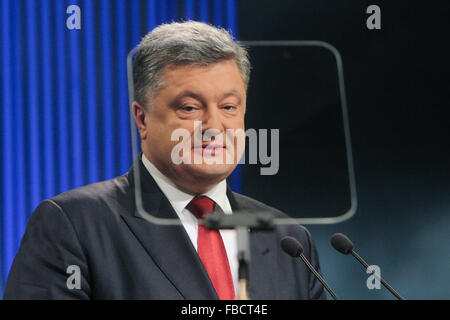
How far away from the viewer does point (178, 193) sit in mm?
1252

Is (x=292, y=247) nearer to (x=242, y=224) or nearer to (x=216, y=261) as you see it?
(x=216, y=261)

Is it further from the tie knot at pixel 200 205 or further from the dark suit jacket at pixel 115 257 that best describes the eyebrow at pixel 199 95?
the dark suit jacket at pixel 115 257

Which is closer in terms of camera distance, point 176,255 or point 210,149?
point 210,149

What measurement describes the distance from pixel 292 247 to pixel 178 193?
0.94 ft

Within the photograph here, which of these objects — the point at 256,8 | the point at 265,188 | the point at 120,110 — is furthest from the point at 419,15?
the point at 265,188

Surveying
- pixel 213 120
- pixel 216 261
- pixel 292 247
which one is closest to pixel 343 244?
pixel 292 247

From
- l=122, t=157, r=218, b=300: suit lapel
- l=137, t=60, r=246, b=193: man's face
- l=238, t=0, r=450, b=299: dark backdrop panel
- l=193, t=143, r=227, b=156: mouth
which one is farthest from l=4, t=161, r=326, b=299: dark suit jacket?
l=238, t=0, r=450, b=299: dark backdrop panel

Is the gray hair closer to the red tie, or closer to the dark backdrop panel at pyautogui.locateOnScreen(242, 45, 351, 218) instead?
the dark backdrop panel at pyautogui.locateOnScreen(242, 45, 351, 218)

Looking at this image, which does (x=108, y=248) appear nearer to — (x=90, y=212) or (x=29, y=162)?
(x=90, y=212)

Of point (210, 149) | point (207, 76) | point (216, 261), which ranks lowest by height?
point (216, 261)

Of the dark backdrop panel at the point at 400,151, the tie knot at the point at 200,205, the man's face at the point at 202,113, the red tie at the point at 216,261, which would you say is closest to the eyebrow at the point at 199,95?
the man's face at the point at 202,113

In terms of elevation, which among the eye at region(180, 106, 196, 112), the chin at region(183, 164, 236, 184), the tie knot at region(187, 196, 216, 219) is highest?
the eye at region(180, 106, 196, 112)

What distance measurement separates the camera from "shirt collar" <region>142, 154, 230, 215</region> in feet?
3.97
